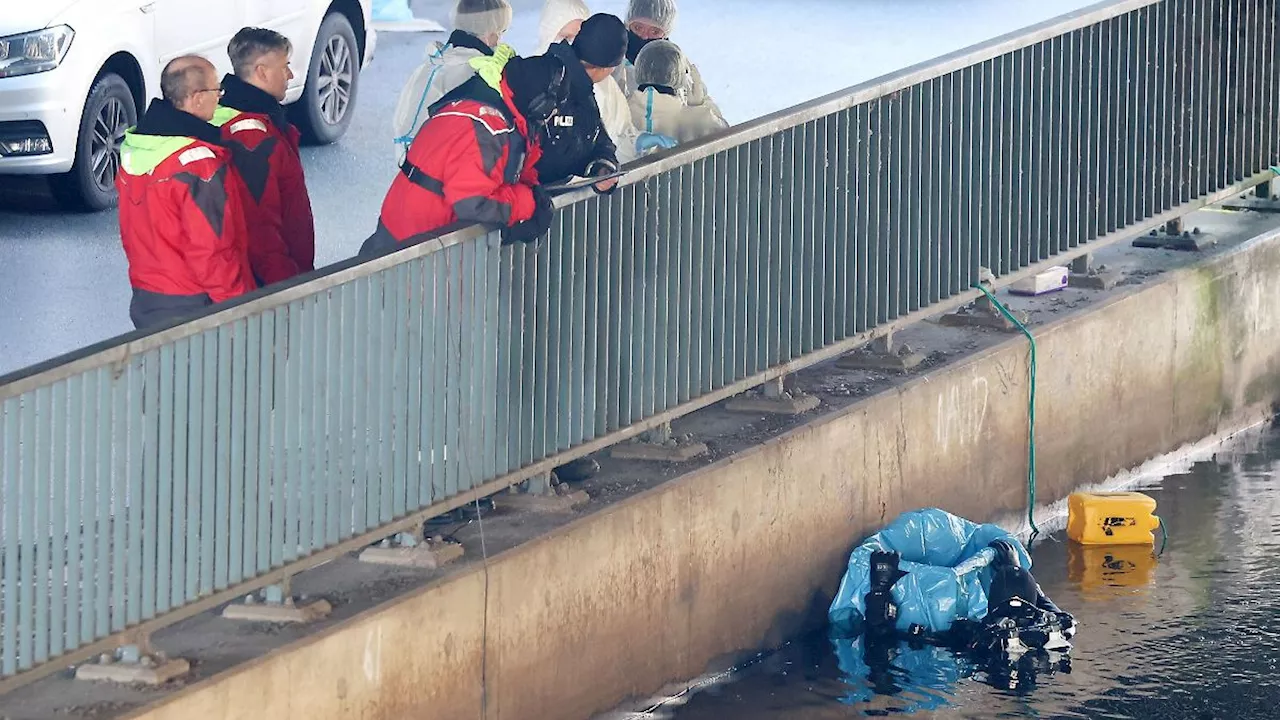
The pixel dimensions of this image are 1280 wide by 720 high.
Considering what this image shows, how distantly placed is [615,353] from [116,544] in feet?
7.96

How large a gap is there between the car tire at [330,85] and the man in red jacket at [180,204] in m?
7.22

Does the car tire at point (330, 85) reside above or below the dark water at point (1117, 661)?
above

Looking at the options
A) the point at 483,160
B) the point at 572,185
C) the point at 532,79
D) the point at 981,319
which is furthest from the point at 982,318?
the point at 483,160

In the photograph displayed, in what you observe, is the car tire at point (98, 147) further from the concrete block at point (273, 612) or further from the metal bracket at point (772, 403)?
the concrete block at point (273, 612)

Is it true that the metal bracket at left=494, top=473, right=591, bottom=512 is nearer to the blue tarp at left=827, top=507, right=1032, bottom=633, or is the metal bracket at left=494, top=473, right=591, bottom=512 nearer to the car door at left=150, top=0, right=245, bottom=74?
the blue tarp at left=827, top=507, right=1032, bottom=633

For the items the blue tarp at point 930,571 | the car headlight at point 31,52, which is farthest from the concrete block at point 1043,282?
the car headlight at point 31,52

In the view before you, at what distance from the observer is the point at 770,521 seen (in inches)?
378

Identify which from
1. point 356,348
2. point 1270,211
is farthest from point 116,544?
point 1270,211

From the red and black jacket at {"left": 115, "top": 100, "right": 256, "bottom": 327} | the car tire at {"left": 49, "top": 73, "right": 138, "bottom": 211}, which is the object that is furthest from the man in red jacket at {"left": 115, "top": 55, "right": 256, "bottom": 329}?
the car tire at {"left": 49, "top": 73, "right": 138, "bottom": 211}

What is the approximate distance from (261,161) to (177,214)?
823 millimetres

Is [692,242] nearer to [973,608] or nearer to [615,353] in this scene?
[615,353]

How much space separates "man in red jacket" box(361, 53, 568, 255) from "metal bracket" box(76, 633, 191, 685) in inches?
58.1

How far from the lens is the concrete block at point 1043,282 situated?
11.7 metres

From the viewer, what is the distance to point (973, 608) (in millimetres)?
9875
